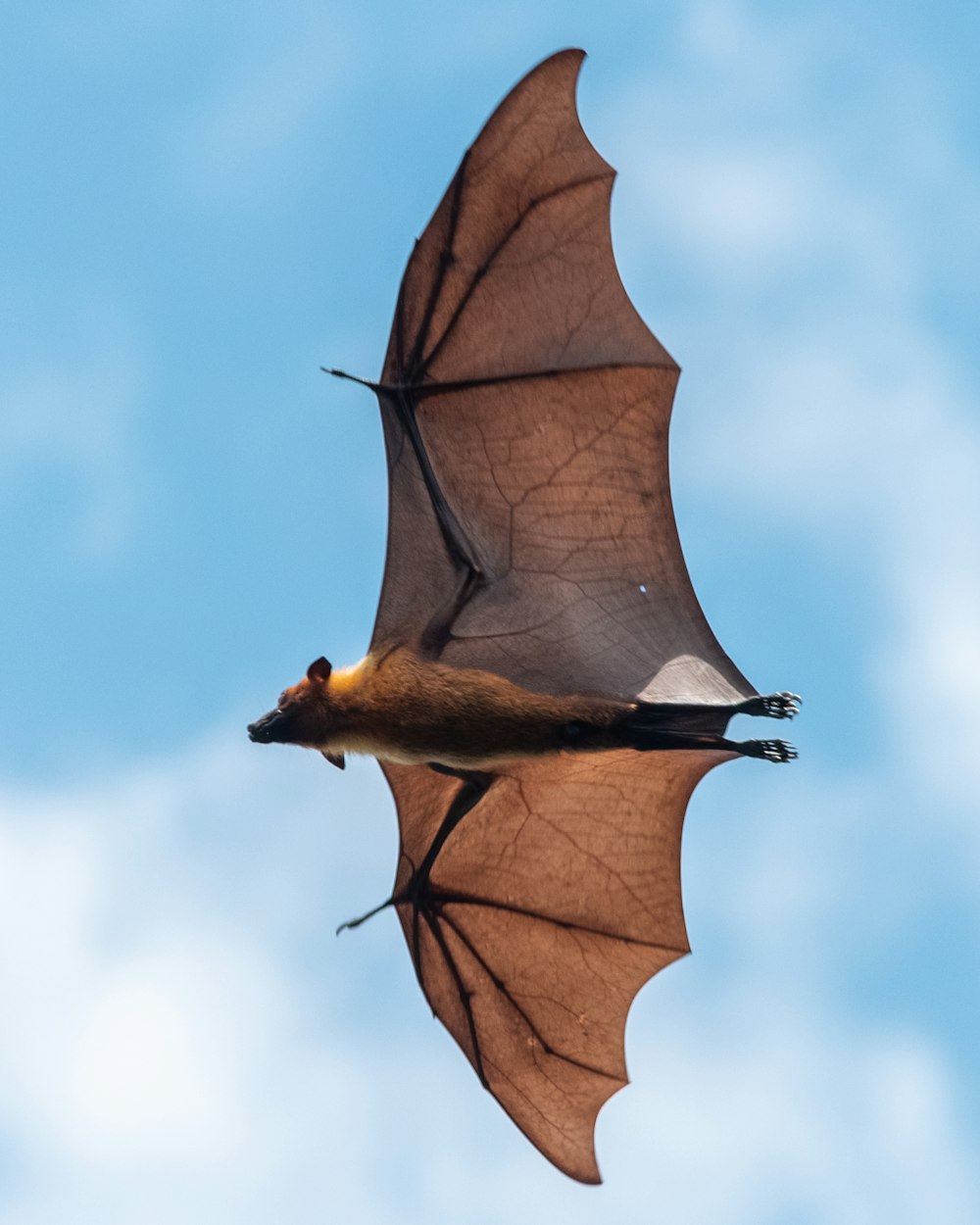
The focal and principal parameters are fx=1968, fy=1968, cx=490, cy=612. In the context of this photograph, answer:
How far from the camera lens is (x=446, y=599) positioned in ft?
34.3

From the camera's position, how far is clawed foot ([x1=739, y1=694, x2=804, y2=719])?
1017cm

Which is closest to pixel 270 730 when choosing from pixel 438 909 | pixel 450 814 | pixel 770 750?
pixel 450 814

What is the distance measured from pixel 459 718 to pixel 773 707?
5.35 feet

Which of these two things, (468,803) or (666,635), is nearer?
(666,635)

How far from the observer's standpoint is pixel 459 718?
1025 cm

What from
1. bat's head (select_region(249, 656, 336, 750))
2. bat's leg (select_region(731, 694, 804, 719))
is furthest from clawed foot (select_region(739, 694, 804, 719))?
bat's head (select_region(249, 656, 336, 750))

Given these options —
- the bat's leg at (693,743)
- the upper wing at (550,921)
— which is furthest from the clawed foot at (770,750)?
the upper wing at (550,921)

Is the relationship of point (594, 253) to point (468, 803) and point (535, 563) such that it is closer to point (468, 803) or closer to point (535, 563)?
point (535, 563)

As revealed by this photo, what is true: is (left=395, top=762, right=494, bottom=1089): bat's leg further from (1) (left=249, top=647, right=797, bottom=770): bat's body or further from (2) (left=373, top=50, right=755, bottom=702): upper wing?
(2) (left=373, top=50, right=755, bottom=702): upper wing

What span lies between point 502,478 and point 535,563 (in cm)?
49

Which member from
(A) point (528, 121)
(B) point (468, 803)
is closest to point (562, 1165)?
(B) point (468, 803)

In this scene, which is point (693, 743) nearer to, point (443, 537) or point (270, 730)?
point (443, 537)

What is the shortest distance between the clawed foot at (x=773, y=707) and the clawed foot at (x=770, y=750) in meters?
0.14

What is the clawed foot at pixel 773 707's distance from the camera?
10.2 meters
